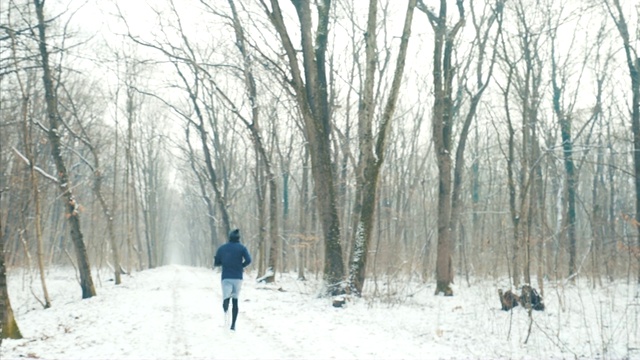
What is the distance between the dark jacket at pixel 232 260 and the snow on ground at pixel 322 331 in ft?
3.37

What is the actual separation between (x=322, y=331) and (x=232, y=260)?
93.2 inches

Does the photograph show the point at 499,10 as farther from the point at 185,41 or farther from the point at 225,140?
the point at 225,140

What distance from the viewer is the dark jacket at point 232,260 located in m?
10.0

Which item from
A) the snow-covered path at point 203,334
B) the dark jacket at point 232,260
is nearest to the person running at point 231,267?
the dark jacket at point 232,260

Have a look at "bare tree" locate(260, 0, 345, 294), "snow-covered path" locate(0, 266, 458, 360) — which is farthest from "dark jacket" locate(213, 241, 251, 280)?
"bare tree" locate(260, 0, 345, 294)

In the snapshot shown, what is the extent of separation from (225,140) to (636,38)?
24.5m

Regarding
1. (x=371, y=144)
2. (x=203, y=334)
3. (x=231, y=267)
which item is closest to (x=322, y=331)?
(x=203, y=334)

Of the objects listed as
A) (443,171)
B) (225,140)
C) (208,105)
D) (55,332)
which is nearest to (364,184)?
(443,171)

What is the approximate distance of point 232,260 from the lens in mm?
10070

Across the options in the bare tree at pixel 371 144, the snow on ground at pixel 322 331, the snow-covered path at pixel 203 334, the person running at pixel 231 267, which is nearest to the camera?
the snow-covered path at pixel 203 334

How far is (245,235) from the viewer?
48438 millimetres

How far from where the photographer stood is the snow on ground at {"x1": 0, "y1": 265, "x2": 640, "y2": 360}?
7.52 meters

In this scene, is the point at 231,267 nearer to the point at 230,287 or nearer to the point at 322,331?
the point at 230,287

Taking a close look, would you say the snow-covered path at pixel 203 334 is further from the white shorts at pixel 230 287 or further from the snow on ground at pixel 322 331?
the white shorts at pixel 230 287
